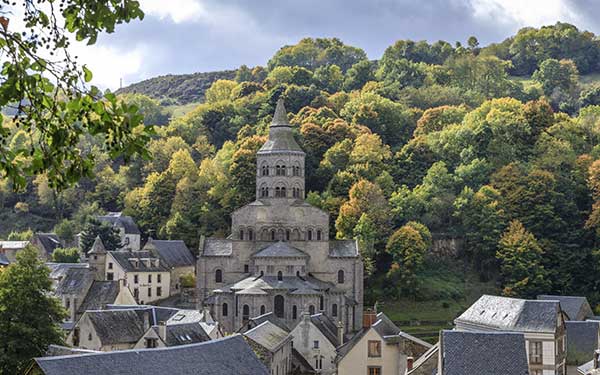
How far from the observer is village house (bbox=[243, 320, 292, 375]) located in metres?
54.6

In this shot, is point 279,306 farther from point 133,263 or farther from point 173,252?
point 173,252

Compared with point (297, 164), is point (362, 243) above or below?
below

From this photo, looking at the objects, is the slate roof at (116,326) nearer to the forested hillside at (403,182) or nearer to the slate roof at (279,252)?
the forested hillside at (403,182)

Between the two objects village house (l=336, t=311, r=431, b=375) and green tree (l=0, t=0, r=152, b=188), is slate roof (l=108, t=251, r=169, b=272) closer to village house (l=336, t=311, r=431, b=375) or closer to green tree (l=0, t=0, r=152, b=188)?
village house (l=336, t=311, r=431, b=375)

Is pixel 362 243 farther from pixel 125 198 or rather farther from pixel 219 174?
pixel 125 198

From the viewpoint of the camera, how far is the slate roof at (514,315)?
53375 mm

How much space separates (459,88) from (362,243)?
207ft

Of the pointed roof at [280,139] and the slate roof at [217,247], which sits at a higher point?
the pointed roof at [280,139]

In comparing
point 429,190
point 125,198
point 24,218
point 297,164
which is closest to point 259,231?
point 297,164

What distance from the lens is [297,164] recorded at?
8500 cm

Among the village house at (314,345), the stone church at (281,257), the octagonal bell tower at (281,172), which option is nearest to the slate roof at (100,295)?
the stone church at (281,257)

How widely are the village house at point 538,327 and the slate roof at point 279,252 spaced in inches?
923

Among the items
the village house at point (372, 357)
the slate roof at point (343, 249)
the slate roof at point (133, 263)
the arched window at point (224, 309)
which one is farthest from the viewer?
the slate roof at point (133, 263)

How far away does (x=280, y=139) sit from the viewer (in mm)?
Answer: 86312
